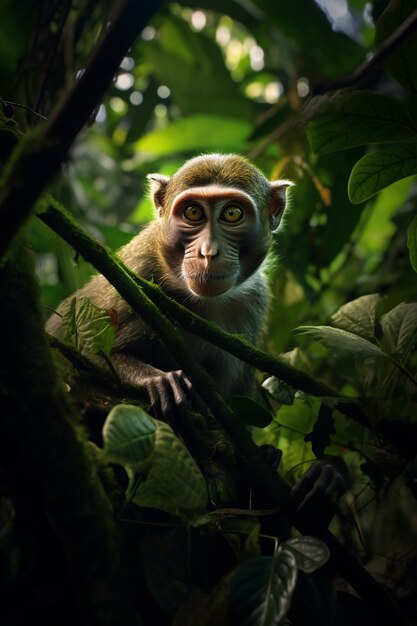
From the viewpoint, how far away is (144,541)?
73.5 inches

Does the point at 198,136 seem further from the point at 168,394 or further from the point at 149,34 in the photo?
the point at 168,394

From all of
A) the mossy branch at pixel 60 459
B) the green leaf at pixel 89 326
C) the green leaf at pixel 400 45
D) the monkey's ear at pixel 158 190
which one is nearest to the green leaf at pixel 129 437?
the mossy branch at pixel 60 459

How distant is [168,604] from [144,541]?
20 cm

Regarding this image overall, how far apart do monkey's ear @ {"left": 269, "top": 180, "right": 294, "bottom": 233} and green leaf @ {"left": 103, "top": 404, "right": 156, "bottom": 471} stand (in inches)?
101

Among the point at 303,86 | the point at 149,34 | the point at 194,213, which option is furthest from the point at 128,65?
the point at 194,213

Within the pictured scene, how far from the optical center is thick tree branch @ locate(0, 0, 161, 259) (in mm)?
1107

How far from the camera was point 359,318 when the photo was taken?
9.50 ft

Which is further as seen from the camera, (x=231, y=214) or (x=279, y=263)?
(x=279, y=263)

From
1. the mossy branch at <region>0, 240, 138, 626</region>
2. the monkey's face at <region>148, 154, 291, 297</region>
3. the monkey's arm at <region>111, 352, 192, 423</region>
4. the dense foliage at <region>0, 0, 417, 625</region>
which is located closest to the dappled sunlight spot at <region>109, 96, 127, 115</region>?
the dense foliage at <region>0, 0, 417, 625</region>

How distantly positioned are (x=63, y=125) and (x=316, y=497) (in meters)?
1.75

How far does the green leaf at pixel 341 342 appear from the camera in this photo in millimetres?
2426

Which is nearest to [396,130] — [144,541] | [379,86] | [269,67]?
[144,541]

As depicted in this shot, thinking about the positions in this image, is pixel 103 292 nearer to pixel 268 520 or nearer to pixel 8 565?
pixel 268 520

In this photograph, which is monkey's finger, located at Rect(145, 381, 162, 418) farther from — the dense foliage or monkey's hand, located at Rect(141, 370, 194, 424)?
the dense foliage
